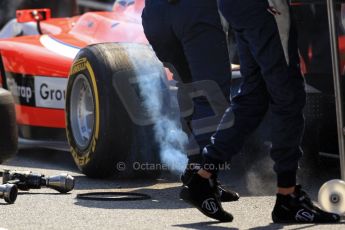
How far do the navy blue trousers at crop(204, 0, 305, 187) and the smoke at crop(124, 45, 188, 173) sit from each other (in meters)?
1.61

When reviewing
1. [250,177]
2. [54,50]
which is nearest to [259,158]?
[250,177]

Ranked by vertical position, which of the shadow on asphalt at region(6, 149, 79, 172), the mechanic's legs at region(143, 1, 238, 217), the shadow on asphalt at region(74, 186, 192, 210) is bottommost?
the shadow on asphalt at region(6, 149, 79, 172)

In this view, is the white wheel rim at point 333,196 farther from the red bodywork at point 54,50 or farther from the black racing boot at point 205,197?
the red bodywork at point 54,50

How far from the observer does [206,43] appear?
18.5ft

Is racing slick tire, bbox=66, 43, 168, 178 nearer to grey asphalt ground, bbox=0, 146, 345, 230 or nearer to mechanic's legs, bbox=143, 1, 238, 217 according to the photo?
grey asphalt ground, bbox=0, 146, 345, 230

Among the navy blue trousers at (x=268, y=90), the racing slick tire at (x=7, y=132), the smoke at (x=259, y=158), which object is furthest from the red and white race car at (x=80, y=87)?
the navy blue trousers at (x=268, y=90)

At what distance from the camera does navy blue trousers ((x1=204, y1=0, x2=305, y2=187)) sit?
4.91m

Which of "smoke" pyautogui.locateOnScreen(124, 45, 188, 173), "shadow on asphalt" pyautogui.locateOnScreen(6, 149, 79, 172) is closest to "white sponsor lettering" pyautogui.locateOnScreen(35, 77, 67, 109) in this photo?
"shadow on asphalt" pyautogui.locateOnScreen(6, 149, 79, 172)

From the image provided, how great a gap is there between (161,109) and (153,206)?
118 centimetres

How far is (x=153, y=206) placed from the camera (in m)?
5.63

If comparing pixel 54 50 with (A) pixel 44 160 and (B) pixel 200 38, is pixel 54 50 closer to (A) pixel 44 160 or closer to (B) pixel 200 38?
(A) pixel 44 160

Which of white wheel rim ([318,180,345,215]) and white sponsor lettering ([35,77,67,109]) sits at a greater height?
white wheel rim ([318,180,345,215])

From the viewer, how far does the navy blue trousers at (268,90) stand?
4906mm

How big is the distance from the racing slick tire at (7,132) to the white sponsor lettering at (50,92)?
1.46 m
